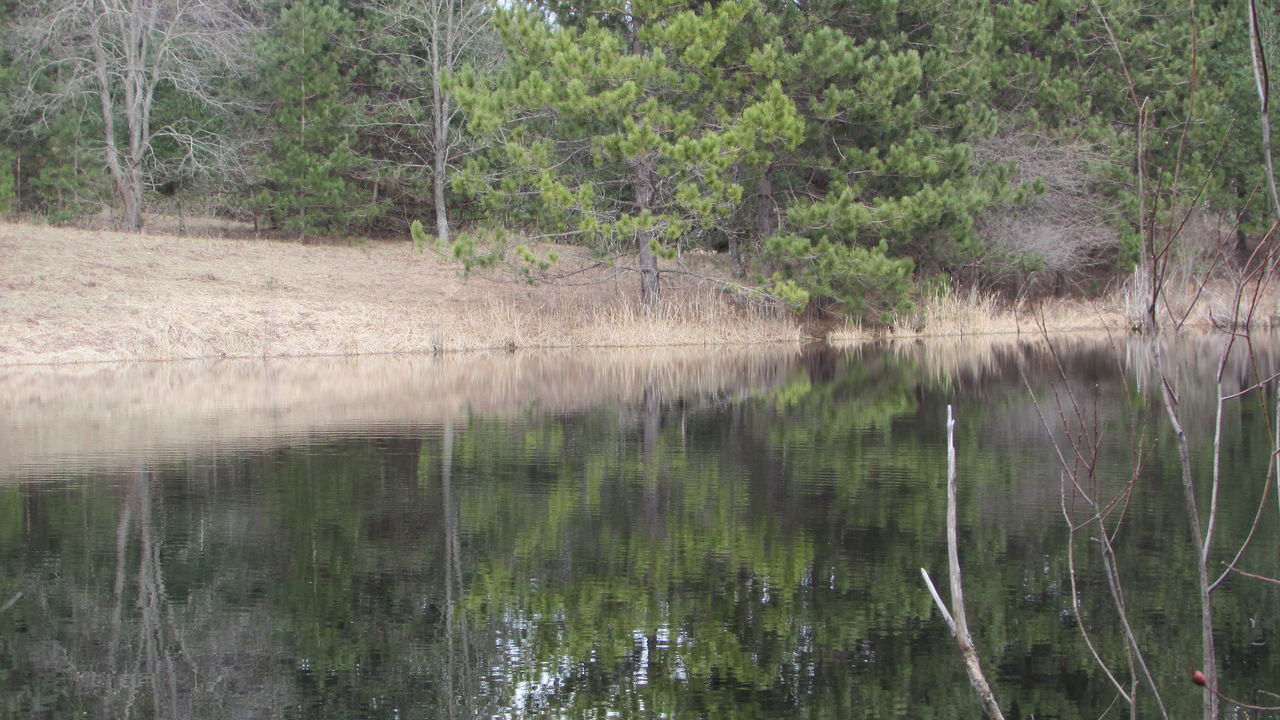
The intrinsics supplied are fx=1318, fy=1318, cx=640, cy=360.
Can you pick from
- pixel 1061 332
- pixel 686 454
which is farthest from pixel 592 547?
pixel 1061 332

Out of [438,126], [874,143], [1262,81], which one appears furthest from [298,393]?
[438,126]

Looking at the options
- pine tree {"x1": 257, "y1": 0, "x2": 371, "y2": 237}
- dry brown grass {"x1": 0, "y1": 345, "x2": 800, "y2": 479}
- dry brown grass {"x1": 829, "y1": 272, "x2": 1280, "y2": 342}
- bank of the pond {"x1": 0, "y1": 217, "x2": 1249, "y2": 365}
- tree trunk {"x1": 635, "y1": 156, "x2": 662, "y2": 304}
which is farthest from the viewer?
pine tree {"x1": 257, "y1": 0, "x2": 371, "y2": 237}

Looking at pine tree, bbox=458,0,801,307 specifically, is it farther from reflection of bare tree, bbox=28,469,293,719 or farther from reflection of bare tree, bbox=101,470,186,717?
reflection of bare tree, bbox=28,469,293,719

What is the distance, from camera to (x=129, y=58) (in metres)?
32.9

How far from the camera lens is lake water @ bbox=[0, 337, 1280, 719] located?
5297 millimetres

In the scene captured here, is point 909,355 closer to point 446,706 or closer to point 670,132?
point 670,132

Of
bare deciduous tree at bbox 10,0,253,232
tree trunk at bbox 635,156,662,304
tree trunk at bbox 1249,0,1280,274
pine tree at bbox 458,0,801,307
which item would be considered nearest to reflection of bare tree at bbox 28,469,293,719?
tree trunk at bbox 1249,0,1280,274

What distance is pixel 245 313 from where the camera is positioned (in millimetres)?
25391

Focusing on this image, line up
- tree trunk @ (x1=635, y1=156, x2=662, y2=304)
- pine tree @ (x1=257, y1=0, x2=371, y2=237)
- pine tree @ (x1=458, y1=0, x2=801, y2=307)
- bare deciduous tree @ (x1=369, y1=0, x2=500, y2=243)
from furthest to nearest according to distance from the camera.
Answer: bare deciduous tree @ (x1=369, y1=0, x2=500, y2=243) → pine tree @ (x1=257, y1=0, x2=371, y2=237) → tree trunk @ (x1=635, y1=156, x2=662, y2=304) → pine tree @ (x1=458, y1=0, x2=801, y2=307)

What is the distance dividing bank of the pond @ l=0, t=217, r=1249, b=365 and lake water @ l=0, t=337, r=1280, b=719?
9.32m

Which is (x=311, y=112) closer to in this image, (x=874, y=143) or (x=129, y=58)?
(x=129, y=58)

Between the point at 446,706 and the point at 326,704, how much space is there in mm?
480

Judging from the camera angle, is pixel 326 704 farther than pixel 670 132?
No

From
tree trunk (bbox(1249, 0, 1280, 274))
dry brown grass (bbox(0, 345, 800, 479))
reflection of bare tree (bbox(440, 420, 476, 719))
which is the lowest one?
reflection of bare tree (bbox(440, 420, 476, 719))
